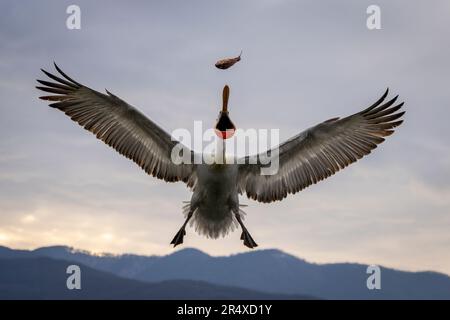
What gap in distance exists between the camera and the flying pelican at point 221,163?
10.9m

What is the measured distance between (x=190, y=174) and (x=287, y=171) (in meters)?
1.89

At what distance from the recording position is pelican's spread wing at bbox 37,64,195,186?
453 inches

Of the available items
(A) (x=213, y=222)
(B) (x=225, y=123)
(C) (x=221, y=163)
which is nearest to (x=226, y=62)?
(B) (x=225, y=123)

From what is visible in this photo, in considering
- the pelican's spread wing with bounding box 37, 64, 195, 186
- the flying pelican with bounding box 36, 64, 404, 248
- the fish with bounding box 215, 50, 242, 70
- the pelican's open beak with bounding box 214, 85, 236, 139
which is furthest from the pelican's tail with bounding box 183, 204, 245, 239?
the fish with bounding box 215, 50, 242, 70

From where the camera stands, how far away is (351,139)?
12172mm

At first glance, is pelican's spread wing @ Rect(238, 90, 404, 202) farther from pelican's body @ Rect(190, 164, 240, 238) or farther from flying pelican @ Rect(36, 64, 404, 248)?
pelican's body @ Rect(190, 164, 240, 238)

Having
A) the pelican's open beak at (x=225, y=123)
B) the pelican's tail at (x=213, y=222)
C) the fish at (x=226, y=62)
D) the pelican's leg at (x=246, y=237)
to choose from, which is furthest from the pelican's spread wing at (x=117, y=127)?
the fish at (x=226, y=62)

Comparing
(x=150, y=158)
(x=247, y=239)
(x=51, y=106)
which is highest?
(x=51, y=106)

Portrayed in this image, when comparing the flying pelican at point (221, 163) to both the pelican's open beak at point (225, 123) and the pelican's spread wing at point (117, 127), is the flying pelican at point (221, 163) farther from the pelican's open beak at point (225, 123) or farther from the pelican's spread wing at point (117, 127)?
the pelican's open beak at point (225, 123)

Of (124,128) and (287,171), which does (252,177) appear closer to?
(287,171)

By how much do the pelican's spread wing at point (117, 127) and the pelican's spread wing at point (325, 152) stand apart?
1436mm
